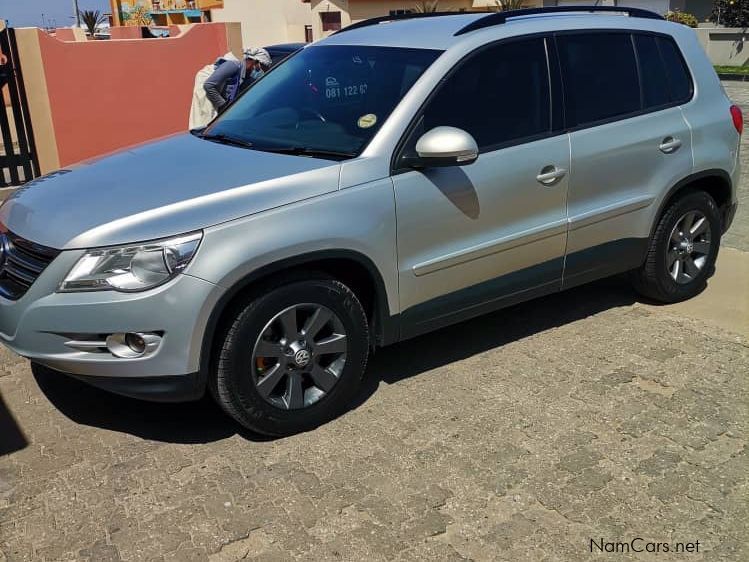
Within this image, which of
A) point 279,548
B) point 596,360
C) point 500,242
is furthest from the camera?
point 596,360

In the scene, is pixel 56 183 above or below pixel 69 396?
above

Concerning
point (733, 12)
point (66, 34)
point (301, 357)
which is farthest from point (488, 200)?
point (733, 12)

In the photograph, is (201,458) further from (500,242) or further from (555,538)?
(500,242)

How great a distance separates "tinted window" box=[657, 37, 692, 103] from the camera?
4824 mm

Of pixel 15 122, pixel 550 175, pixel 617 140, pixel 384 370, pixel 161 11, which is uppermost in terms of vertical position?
pixel 617 140

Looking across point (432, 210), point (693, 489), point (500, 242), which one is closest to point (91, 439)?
point (432, 210)

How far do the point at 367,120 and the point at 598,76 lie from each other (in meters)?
1.54

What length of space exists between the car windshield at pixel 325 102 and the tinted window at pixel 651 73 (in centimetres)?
153

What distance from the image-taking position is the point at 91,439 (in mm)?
3660

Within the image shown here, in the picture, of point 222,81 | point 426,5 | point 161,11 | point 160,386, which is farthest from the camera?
point 161,11

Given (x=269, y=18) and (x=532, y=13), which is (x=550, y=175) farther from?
(x=269, y=18)

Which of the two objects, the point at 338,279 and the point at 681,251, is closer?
the point at 338,279

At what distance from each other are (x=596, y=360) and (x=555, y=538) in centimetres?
166

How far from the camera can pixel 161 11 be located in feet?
142
